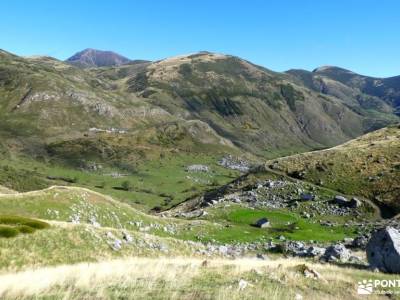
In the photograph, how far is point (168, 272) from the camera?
915 inches

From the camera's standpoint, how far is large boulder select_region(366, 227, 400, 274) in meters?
31.1

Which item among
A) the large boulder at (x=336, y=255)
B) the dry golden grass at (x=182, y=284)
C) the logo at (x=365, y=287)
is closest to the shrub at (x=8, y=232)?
the dry golden grass at (x=182, y=284)

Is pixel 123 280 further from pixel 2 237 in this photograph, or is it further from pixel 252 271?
pixel 2 237

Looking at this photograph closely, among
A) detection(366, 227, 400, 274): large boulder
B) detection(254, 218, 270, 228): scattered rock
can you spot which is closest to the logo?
detection(366, 227, 400, 274): large boulder

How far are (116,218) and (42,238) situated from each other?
91.4ft

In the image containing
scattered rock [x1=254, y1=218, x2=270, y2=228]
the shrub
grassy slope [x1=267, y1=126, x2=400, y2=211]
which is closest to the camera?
the shrub

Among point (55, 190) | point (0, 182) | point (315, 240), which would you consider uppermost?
point (55, 190)

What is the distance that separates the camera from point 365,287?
21812 mm

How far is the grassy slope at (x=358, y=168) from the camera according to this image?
304ft

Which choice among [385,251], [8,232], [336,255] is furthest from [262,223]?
[8,232]

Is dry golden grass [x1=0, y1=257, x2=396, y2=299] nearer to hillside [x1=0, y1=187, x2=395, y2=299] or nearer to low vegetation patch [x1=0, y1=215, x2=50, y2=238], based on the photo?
hillside [x1=0, y1=187, x2=395, y2=299]

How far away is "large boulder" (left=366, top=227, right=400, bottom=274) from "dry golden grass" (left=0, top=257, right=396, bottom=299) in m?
6.61

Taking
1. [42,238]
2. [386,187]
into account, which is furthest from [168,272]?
[386,187]

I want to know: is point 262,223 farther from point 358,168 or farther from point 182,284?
point 182,284
